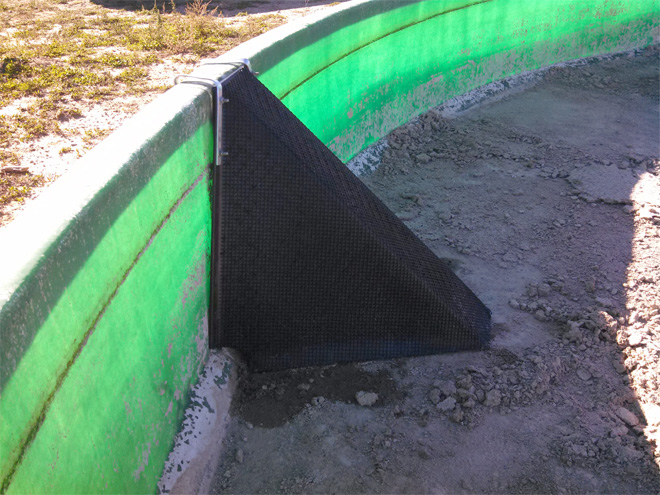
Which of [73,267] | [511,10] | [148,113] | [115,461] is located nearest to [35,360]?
[73,267]

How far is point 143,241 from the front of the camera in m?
2.69

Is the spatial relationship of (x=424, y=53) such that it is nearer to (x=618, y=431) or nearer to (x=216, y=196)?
(x=216, y=196)

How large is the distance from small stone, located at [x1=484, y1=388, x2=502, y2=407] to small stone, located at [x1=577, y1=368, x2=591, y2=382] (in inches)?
21.1

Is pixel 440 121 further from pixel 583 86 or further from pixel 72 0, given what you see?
pixel 72 0

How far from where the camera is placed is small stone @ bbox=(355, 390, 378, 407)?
3.58 meters

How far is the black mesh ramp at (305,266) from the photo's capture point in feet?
11.4

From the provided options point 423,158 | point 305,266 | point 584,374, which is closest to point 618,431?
point 584,374

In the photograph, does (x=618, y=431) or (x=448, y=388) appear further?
(x=448, y=388)

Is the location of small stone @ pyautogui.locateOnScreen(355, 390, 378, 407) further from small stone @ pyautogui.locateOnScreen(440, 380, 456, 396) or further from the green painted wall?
the green painted wall

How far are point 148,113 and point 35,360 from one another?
1.45 metres

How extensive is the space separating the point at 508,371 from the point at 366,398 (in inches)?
33.5

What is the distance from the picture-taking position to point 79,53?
8.00 meters

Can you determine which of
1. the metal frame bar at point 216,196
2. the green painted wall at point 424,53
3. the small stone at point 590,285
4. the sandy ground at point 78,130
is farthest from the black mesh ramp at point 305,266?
the sandy ground at point 78,130

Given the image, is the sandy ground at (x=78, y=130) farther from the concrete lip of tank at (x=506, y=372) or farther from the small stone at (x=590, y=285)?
the small stone at (x=590, y=285)
